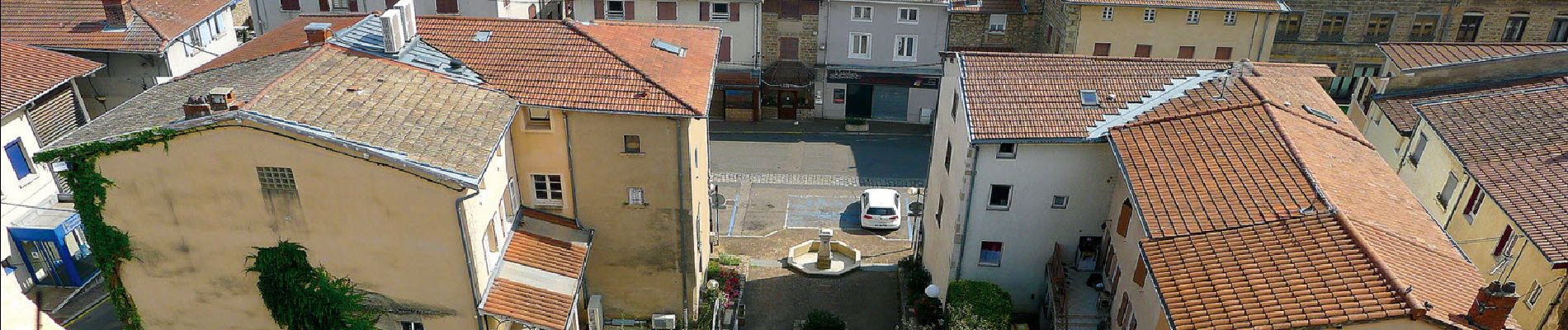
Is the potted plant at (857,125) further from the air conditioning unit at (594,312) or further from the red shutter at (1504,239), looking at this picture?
the red shutter at (1504,239)

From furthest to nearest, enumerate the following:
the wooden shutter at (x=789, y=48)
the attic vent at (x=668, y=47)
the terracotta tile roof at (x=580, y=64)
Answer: the wooden shutter at (x=789, y=48)
the attic vent at (x=668, y=47)
the terracotta tile roof at (x=580, y=64)

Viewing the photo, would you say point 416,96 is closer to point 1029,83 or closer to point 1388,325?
point 1029,83

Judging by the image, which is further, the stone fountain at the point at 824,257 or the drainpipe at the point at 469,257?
the stone fountain at the point at 824,257

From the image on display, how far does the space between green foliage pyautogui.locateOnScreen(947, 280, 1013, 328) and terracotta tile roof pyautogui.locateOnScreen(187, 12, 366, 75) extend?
2057cm

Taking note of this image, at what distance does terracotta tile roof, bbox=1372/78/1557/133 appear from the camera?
3534 centimetres

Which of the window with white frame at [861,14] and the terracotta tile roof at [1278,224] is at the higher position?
the window with white frame at [861,14]

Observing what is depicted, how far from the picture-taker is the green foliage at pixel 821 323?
3234 cm

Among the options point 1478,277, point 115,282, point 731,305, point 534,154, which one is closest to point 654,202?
point 534,154

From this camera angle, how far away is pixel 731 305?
1378 inches

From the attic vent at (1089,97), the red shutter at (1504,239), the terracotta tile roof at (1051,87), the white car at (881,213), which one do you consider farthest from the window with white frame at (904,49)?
the red shutter at (1504,239)

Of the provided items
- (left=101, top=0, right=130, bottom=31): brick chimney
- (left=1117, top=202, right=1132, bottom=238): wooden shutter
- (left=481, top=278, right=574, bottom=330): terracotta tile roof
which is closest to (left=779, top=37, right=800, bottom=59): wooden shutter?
(left=1117, top=202, right=1132, bottom=238): wooden shutter

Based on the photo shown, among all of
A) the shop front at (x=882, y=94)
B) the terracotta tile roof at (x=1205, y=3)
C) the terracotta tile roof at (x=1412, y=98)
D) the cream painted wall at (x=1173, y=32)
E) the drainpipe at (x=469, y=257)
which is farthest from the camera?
the shop front at (x=882, y=94)

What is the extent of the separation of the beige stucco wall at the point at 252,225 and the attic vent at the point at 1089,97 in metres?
17.9

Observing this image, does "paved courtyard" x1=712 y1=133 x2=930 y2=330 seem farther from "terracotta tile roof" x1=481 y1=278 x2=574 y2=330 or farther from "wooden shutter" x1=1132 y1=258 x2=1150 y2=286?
"wooden shutter" x1=1132 y1=258 x2=1150 y2=286
